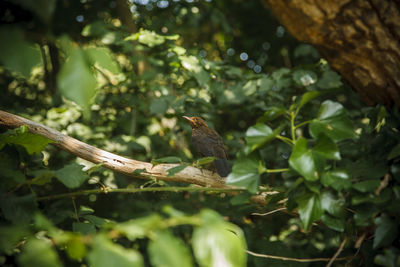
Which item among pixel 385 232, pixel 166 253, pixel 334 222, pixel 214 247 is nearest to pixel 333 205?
pixel 334 222

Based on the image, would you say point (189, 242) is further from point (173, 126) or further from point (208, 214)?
point (208, 214)

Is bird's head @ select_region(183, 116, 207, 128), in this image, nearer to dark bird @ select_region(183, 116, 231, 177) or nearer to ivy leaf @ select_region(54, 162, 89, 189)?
dark bird @ select_region(183, 116, 231, 177)

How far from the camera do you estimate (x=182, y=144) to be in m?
4.15

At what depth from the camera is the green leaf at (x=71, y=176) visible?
1325mm

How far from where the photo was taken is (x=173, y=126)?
4066mm

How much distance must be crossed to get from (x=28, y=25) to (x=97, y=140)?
212 cm

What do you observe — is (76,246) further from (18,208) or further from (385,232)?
(385,232)

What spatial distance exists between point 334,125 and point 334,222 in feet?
1.51

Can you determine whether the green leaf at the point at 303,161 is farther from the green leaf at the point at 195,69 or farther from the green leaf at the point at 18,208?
the green leaf at the point at 195,69

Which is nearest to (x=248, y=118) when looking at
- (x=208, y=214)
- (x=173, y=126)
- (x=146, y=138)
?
(x=173, y=126)

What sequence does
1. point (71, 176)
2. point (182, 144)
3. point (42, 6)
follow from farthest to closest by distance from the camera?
point (182, 144) → point (71, 176) → point (42, 6)

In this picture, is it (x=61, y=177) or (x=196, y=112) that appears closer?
(x=61, y=177)

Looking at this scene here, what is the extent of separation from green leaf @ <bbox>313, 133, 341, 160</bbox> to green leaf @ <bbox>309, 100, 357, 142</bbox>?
0.14 ft

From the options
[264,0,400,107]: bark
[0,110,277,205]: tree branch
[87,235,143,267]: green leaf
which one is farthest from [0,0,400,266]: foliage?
[264,0,400,107]: bark
